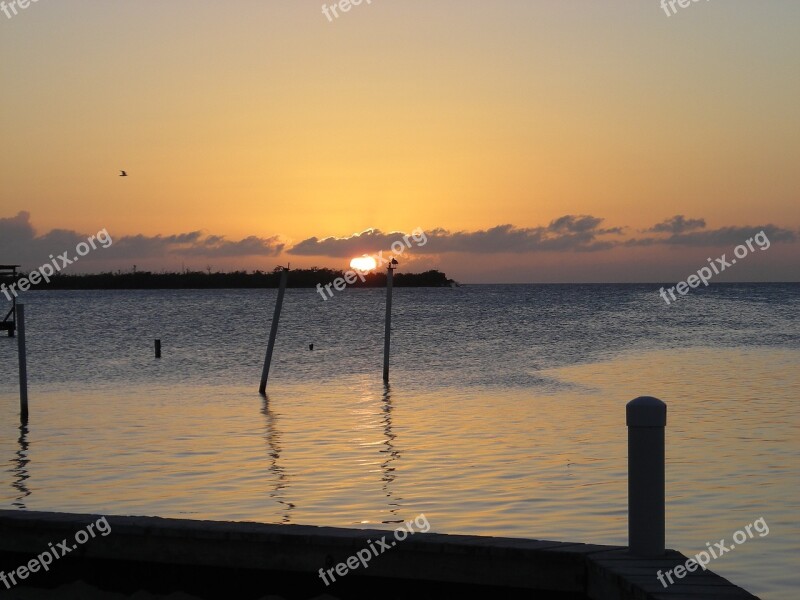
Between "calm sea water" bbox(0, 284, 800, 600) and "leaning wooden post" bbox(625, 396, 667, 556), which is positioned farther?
"calm sea water" bbox(0, 284, 800, 600)

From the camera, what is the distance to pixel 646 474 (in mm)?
6965

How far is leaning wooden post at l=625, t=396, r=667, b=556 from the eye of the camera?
6.86 m

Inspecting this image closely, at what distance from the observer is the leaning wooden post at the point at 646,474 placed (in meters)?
6.86

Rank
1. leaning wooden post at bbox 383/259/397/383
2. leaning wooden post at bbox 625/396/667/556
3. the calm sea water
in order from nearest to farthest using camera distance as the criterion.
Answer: leaning wooden post at bbox 625/396/667/556 < the calm sea water < leaning wooden post at bbox 383/259/397/383

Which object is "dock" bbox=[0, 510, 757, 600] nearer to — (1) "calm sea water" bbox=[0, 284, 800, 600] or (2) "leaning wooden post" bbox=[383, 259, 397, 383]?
(1) "calm sea water" bbox=[0, 284, 800, 600]

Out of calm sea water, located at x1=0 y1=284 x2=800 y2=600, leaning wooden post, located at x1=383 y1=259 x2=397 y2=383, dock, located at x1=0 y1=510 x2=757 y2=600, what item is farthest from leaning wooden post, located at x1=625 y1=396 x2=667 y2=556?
leaning wooden post, located at x1=383 y1=259 x2=397 y2=383

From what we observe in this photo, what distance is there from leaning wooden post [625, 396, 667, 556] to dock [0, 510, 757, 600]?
124 mm

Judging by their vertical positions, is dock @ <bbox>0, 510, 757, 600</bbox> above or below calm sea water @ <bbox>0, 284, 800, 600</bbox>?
above

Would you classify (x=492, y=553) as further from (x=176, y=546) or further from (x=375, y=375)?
(x=375, y=375)

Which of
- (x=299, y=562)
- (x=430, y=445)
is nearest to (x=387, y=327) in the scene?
(x=430, y=445)

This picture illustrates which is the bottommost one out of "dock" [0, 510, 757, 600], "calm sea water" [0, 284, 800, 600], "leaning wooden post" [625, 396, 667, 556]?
"calm sea water" [0, 284, 800, 600]

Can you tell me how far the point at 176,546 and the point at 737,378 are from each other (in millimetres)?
29826

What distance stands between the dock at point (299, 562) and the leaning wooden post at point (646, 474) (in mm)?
124

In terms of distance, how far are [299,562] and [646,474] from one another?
241 centimetres
